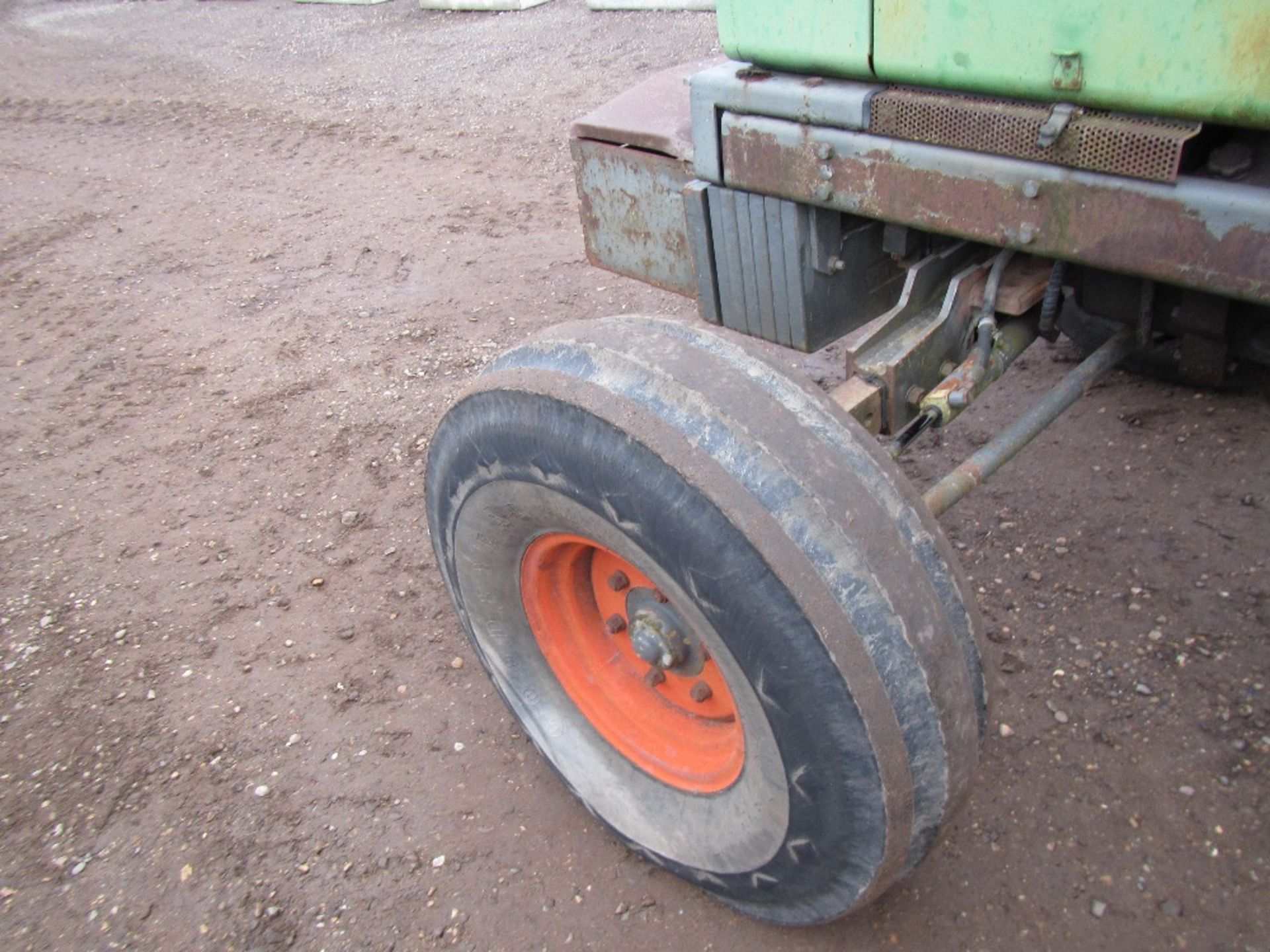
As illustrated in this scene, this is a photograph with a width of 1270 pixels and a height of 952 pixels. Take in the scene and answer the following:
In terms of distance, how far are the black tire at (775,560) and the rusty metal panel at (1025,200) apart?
1.81ft

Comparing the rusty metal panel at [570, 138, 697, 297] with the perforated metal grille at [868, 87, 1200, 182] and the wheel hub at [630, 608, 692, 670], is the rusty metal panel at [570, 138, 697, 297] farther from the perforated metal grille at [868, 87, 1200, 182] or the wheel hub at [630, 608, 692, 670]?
the wheel hub at [630, 608, 692, 670]

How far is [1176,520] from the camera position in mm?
3010

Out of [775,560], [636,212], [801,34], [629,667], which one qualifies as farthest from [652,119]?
[775,560]

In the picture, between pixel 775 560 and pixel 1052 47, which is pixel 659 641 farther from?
pixel 1052 47

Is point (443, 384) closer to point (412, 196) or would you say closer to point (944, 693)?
point (412, 196)

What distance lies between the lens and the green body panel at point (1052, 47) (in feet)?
5.09

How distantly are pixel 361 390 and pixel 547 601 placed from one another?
2346 millimetres

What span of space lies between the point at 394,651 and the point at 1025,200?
210cm

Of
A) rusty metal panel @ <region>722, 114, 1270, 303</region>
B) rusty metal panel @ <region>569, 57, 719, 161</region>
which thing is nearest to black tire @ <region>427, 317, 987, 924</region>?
rusty metal panel @ <region>722, 114, 1270, 303</region>

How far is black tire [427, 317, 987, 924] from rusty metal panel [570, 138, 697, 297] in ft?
3.21

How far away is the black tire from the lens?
155 cm

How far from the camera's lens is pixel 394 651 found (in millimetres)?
3008

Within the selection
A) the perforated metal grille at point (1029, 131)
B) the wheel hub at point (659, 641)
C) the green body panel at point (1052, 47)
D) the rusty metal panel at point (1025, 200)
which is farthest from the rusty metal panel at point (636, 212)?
the wheel hub at point (659, 641)

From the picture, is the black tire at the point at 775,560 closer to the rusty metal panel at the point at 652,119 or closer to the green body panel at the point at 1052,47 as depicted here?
the green body panel at the point at 1052,47
